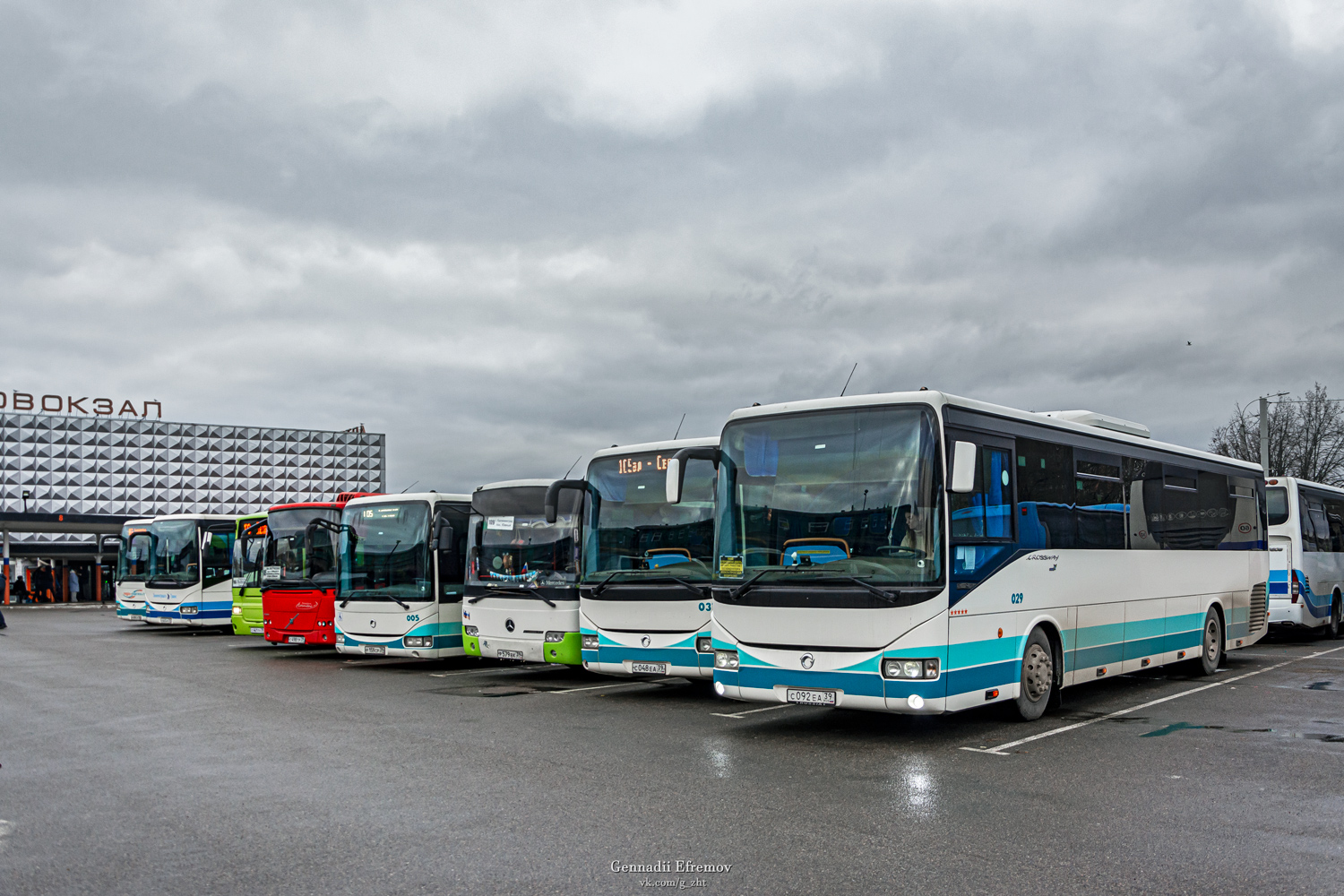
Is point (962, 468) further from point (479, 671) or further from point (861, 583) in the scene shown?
point (479, 671)

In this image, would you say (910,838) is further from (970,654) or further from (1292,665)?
(1292,665)

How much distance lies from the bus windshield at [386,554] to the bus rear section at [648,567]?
423cm

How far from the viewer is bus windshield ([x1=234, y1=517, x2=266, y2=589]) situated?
71.6ft

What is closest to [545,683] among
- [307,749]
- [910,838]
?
[307,749]

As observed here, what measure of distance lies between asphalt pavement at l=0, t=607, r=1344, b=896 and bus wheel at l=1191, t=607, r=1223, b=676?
51.9 inches

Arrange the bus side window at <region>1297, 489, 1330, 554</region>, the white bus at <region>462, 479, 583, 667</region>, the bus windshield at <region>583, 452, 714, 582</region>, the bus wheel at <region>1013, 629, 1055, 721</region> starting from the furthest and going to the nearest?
1. the bus side window at <region>1297, 489, 1330, 554</region>
2. the white bus at <region>462, 479, 583, 667</region>
3. the bus windshield at <region>583, 452, 714, 582</region>
4. the bus wheel at <region>1013, 629, 1055, 721</region>

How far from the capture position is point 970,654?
9328 mm

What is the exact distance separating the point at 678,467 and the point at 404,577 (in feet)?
24.0

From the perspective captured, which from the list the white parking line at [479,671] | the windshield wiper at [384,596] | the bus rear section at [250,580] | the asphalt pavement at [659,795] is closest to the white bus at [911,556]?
the asphalt pavement at [659,795]

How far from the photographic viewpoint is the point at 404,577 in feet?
55.2

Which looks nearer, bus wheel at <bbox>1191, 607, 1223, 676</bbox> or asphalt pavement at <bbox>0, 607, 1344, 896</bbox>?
asphalt pavement at <bbox>0, 607, 1344, 896</bbox>

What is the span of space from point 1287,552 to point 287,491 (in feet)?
242

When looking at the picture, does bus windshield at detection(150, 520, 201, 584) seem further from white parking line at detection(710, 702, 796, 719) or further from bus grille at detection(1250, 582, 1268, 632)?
bus grille at detection(1250, 582, 1268, 632)

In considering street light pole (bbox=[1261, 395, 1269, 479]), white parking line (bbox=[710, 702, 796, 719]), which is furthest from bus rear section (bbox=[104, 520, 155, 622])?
street light pole (bbox=[1261, 395, 1269, 479])
